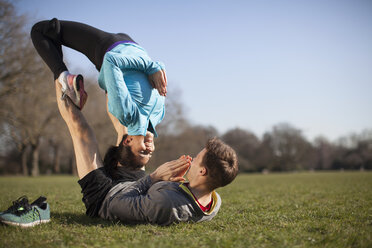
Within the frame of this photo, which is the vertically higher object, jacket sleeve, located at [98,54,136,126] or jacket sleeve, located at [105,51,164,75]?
jacket sleeve, located at [105,51,164,75]

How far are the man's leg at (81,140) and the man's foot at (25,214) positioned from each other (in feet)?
1.69

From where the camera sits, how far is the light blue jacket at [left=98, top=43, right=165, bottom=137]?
358 centimetres

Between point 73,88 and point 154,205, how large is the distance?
182cm

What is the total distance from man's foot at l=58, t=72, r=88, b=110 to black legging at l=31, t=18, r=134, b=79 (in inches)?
12.9

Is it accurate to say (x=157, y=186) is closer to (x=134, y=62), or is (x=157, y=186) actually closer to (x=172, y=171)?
(x=172, y=171)

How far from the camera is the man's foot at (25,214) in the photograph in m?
2.78

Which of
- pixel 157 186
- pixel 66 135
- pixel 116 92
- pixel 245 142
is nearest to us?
pixel 157 186

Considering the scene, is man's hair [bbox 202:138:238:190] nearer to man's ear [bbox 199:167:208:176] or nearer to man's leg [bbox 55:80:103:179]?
man's ear [bbox 199:167:208:176]

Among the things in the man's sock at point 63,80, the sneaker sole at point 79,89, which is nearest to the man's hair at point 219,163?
the sneaker sole at point 79,89

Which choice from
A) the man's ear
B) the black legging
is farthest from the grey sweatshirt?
the black legging

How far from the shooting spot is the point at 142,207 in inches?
115

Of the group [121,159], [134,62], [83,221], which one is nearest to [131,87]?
[134,62]

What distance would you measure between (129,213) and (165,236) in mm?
605

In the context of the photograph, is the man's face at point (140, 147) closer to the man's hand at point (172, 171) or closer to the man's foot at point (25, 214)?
the man's hand at point (172, 171)
